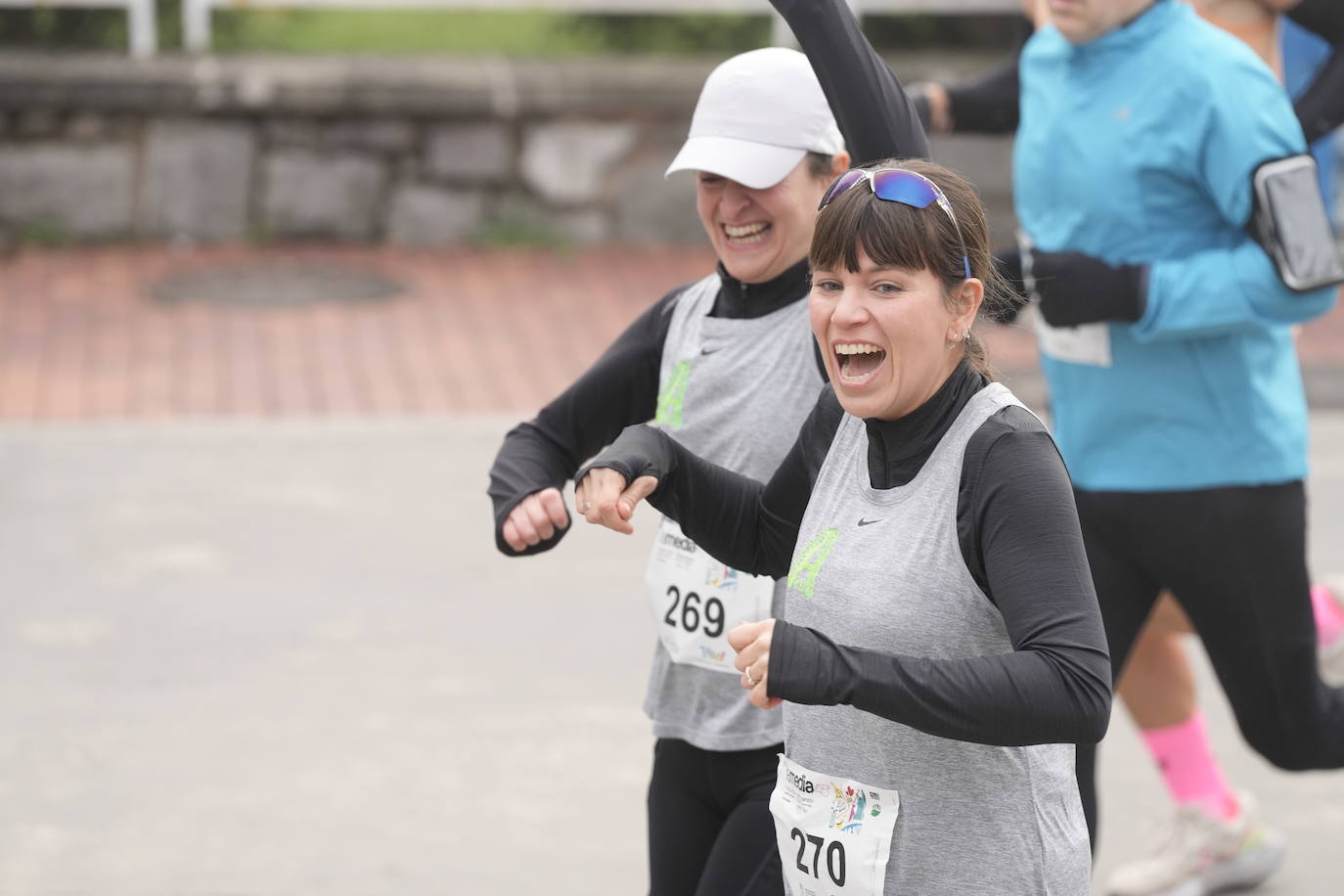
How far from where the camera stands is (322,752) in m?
4.86

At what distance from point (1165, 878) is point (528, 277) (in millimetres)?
5959

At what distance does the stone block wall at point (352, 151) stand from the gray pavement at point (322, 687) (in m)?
2.69

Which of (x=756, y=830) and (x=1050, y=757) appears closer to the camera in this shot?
(x=1050, y=757)

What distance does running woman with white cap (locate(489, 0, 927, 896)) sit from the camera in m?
2.92

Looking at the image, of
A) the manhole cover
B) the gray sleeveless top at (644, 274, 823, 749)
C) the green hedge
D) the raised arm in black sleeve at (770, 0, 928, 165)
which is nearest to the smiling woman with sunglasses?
the raised arm in black sleeve at (770, 0, 928, 165)

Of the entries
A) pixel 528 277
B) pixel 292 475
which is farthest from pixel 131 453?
pixel 528 277

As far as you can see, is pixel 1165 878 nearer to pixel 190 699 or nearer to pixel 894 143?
pixel 894 143

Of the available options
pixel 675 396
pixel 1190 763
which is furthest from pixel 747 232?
pixel 1190 763

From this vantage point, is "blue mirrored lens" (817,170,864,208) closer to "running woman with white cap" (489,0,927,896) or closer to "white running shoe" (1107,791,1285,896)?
"running woman with white cap" (489,0,927,896)

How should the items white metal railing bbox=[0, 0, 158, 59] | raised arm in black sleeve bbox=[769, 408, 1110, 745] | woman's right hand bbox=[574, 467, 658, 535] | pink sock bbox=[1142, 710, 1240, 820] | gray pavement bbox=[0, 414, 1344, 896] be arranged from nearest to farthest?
1. raised arm in black sleeve bbox=[769, 408, 1110, 745]
2. woman's right hand bbox=[574, 467, 658, 535]
3. pink sock bbox=[1142, 710, 1240, 820]
4. gray pavement bbox=[0, 414, 1344, 896]
5. white metal railing bbox=[0, 0, 158, 59]

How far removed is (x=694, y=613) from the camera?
118 inches

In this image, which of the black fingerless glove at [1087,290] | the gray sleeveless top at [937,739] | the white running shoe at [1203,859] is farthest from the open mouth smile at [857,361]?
the white running shoe at [1203,859]

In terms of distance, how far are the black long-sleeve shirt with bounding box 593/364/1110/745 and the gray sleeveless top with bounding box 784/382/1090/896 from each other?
0.03 metres

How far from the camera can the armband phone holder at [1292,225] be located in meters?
3.41
